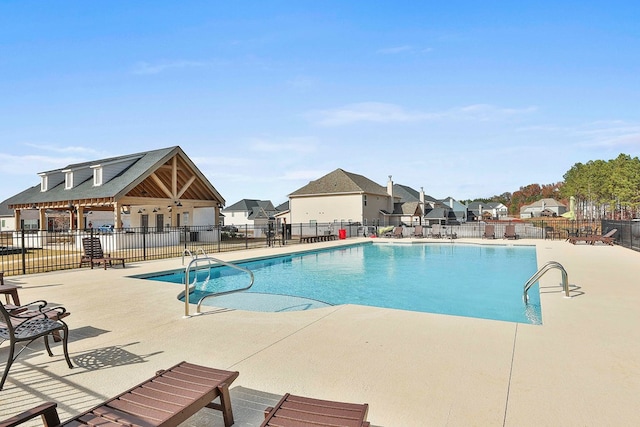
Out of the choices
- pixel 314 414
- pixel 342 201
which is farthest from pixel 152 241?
pixel 314 414

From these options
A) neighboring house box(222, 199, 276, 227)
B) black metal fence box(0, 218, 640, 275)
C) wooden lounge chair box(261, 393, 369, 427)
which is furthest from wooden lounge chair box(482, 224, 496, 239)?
neighboring house box(222, 199, 276, 227)

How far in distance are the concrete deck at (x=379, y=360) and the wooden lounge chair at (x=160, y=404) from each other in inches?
15.0

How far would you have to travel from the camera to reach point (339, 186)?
39.8 m

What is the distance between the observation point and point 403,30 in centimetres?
1501

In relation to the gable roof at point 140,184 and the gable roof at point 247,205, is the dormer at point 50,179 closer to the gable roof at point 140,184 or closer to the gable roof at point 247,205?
the gable roof at point 140,184

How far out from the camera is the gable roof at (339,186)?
39.0m

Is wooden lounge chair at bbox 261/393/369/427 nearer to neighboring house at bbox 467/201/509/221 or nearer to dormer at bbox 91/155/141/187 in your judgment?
dormer at bbox 91/155/141/187

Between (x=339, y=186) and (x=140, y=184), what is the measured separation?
21009 mm

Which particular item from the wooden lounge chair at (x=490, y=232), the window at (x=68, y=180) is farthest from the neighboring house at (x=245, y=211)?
the wooden lounge chair at (x=490, y=232)

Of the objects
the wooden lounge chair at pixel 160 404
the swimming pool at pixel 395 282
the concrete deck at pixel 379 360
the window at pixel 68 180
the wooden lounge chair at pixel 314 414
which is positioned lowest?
the swimming pool at pixel 395 282

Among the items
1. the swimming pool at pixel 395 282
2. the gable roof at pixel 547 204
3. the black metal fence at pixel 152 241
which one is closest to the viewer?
the swimming pool at pixel 395 282

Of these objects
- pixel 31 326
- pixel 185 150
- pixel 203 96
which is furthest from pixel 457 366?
pixel 185 150

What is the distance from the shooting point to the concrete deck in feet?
10.6

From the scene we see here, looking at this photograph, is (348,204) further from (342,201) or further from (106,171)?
(106,171)
